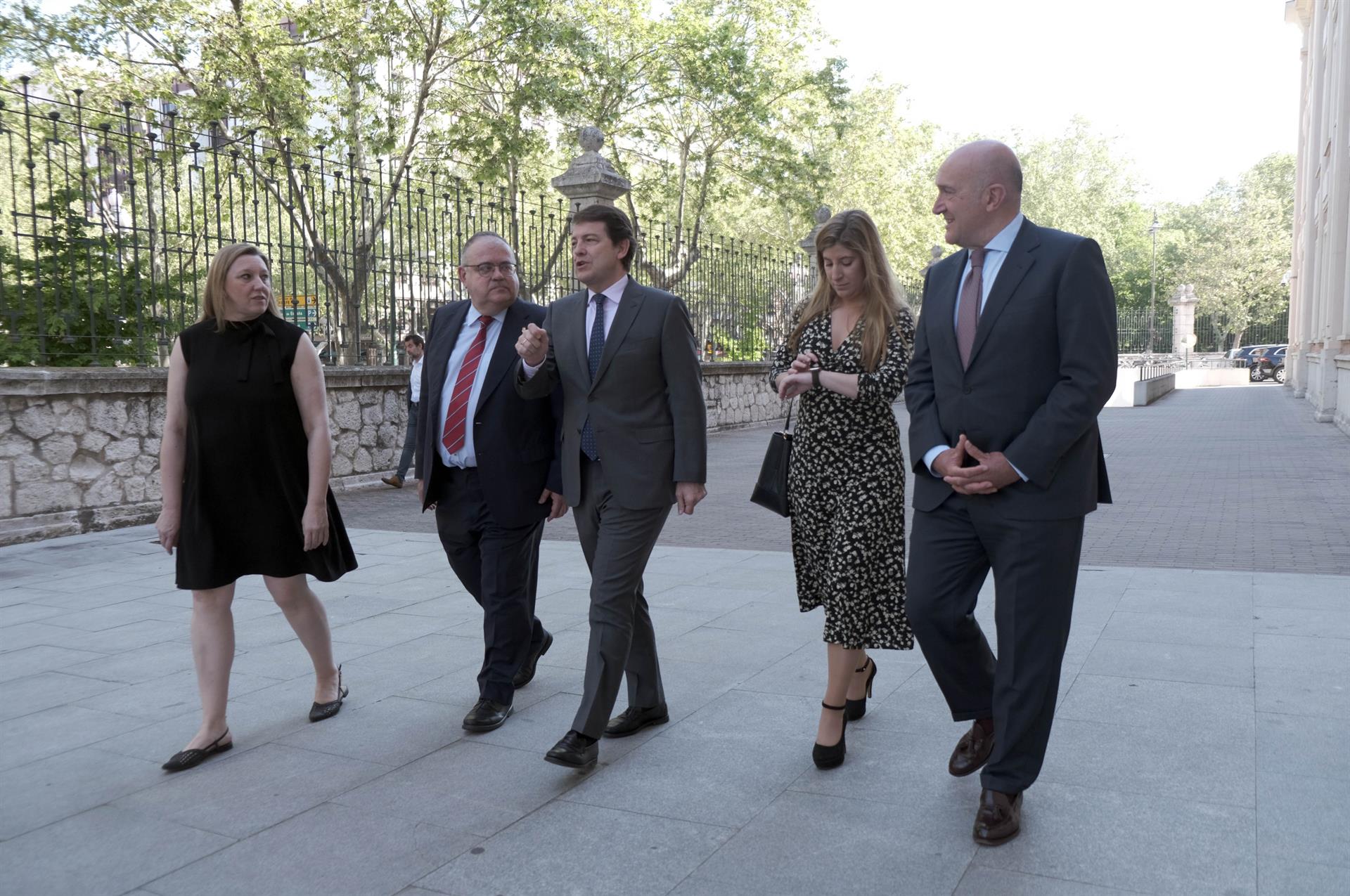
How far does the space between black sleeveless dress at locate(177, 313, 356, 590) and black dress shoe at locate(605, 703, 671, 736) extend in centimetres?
127

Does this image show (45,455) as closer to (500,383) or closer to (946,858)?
(500,383)

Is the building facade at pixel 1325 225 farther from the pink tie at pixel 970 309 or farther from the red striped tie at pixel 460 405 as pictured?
the red striped tie at pixel 460 405

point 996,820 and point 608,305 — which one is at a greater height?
point 608,305

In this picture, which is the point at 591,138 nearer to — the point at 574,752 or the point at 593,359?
the point at 593,359

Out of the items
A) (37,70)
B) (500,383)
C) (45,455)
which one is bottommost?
(45,455)

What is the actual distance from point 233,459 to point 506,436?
1.00m

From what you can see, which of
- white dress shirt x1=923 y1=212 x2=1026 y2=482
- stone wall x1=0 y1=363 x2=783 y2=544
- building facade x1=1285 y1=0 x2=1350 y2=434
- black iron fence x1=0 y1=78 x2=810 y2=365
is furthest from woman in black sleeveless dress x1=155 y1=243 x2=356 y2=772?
building facade x1=1285 y1=0 x2=1350 y2=434

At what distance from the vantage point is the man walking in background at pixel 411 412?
11781 mm

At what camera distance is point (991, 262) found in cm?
325

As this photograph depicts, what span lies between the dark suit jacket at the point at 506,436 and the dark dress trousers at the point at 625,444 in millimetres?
317

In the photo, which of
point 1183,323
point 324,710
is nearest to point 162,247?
point 324,710

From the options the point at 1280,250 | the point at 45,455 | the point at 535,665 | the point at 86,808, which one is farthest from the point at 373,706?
the point at 1280,250

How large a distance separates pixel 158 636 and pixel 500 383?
9.15 ft

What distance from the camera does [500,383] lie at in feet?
14.3
